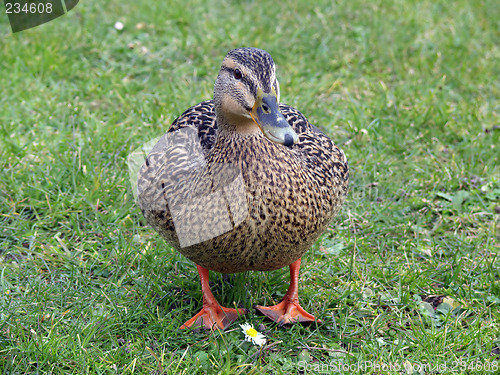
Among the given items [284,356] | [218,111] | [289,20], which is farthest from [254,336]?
[289,20]

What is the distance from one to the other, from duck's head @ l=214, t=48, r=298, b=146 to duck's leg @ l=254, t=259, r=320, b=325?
2.96 ft

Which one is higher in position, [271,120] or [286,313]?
[271,120]

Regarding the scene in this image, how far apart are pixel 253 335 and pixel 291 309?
26cm

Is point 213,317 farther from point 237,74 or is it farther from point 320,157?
point 237,74

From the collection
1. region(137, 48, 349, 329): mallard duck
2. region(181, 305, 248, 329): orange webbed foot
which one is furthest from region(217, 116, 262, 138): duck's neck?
region(181, 305, 248, 329): orange webbed foot

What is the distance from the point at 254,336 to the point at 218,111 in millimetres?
1056

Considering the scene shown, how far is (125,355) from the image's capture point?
2650 millimetres

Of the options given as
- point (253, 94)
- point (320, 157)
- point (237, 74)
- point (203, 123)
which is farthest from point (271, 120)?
point (203, 123)

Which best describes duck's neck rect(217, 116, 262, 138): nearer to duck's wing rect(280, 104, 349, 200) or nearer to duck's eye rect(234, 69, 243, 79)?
duck's eye rect(234, 69, 243, 79)

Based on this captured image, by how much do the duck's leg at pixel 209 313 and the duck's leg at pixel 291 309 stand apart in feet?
0.48

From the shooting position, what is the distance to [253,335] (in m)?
2.76

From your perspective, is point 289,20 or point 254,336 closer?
point 254,336

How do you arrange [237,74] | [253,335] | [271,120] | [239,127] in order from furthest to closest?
[253,335] < [239,127] < [237,74] < [271,120]

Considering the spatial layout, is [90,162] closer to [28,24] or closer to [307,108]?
[307,108]
